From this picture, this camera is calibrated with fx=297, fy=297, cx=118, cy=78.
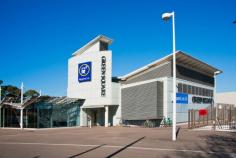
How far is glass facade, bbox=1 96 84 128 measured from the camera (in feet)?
129

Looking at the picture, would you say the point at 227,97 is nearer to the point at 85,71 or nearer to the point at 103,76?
the point at 103,76

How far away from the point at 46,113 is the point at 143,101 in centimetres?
1310

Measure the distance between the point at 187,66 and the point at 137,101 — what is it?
Answer: 1099 centimetres

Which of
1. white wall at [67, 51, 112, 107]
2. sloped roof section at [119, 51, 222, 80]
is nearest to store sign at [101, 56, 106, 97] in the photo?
white wall at [67, 51, 112, 107]

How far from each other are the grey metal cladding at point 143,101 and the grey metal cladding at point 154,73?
2.32 m

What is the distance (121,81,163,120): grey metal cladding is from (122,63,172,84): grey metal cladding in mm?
2325

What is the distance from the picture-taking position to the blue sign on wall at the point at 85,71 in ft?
139

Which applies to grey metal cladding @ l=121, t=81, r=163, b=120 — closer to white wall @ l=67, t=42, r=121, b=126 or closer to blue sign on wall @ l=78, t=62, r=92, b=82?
white wall @ l=67, t=42, r=121, b=126

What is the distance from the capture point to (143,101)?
3897 centimetres

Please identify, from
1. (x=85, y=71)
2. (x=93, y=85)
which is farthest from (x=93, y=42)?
(x=93, y=85)

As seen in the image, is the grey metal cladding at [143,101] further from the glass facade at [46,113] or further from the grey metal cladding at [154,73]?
the glass facade at [46,113]

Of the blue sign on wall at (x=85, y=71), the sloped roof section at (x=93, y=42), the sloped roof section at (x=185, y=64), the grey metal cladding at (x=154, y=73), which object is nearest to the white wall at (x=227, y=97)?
the sloped roof section at (x=185, y=64)

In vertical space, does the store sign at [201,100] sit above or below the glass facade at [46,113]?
above

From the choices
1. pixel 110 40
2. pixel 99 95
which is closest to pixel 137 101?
pixel 99 95
